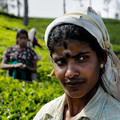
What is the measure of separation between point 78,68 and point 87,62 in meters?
0.08

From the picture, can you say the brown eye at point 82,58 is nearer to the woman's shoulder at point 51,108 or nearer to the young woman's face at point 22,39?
the woman's shoulder at point 51,108

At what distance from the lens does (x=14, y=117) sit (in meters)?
3.21

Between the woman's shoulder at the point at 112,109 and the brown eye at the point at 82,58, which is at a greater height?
the brown eye at the point at 82,58

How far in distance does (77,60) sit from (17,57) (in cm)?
430

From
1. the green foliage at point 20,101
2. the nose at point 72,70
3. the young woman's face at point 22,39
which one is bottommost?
the green foliage at point 20,101

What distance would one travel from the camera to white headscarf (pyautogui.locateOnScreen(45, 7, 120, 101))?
5.05 feet

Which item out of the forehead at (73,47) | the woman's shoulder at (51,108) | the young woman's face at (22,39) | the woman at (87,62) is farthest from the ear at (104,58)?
the young woman's face at (22,39)

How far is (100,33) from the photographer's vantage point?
158 centimetres

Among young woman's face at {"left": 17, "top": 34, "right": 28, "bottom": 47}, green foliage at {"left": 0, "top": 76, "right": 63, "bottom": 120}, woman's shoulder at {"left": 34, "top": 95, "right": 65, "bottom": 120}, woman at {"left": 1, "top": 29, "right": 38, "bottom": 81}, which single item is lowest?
green foliage at {"left": 0, "top": 76, "right": 63, "bottom": 120}

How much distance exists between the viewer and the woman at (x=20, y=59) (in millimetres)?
5586

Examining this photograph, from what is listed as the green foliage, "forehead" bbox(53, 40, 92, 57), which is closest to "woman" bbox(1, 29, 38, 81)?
the green foliage

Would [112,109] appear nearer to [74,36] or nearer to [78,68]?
[78,68]

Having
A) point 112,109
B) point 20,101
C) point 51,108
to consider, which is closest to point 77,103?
point 51,108

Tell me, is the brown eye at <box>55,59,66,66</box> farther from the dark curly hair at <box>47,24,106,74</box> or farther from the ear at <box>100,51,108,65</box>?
the ear at <box>100,51,108,65</box>
